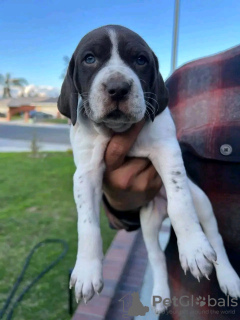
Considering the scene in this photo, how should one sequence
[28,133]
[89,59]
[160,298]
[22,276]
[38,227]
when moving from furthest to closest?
[28,133]
[38,227]
[22,276]
[160,298]
[89,59]

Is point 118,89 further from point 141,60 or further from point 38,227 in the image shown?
point 38,227

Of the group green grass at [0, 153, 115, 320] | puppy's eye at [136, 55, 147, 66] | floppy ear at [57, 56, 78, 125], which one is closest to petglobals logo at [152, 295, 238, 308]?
floppy ear at [57, 56, 78, 125]

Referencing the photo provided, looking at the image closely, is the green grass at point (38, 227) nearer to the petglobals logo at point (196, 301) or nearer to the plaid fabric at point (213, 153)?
the petglobals logo at point (196, 301)

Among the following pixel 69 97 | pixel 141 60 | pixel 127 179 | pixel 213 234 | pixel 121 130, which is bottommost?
pixel 213 234

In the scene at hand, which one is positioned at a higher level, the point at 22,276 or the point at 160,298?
the point at 160,298

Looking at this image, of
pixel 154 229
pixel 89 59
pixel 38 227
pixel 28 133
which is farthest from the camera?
pixel 28 133

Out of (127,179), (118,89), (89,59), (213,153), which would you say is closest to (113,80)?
(118,89)
